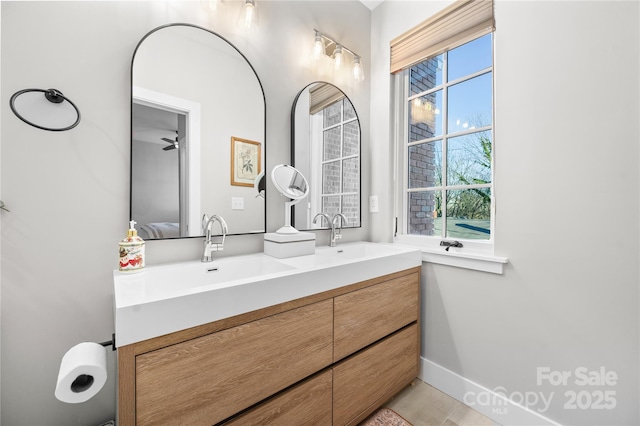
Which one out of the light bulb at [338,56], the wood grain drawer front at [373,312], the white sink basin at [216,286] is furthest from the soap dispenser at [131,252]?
the light bulb at [338,56]

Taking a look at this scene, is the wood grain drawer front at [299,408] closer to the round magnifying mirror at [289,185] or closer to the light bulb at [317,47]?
the round magnifying mirror at [289,185]

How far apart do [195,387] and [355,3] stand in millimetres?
2563

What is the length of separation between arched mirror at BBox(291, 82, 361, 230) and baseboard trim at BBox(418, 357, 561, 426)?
3.63 ft

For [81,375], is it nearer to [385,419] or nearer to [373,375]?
[373,375]

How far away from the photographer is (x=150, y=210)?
1.21 m

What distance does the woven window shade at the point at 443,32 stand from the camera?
1.53m

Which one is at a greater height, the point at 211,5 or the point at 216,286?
the point at 211,5

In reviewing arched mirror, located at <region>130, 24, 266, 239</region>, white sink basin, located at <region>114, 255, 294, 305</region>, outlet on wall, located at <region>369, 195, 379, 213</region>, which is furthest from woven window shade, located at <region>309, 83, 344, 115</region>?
white sink basin, located at <region>114, 255, 294, 305</region>

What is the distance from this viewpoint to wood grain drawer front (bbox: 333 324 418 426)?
125 centimetres

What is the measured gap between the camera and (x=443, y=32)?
169 cm

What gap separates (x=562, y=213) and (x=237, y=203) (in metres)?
1.61

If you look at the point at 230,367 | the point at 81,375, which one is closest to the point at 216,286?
the point at 230,367

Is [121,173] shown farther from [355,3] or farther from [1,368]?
[355,3]

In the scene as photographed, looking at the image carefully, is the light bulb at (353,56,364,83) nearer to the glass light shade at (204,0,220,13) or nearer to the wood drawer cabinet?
the glass light shade at (204,0,220,13)
